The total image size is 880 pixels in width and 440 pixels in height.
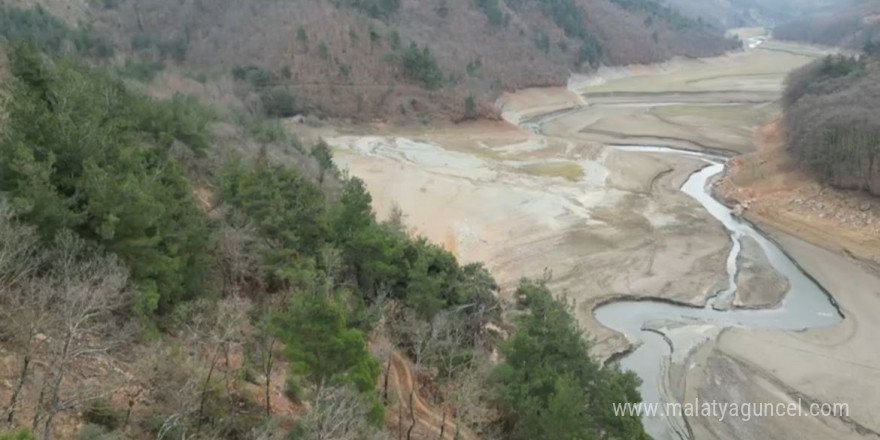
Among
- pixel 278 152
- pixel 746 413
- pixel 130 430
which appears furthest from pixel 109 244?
pixel 278 152

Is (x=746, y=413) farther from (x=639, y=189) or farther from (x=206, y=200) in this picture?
(x=639, y=189)

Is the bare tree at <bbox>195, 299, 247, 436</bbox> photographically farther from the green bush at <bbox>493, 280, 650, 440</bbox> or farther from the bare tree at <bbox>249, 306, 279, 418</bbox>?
the green bush at <bbox>493, 280, 650, 440</bbox>

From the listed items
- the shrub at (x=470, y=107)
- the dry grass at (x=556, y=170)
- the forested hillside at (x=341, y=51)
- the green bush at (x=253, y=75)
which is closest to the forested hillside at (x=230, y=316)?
the dry grass at (x=556, y=170)

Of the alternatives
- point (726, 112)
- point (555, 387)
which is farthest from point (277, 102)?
point (555, 387)

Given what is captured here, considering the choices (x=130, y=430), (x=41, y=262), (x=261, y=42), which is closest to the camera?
(x=130, y=430)

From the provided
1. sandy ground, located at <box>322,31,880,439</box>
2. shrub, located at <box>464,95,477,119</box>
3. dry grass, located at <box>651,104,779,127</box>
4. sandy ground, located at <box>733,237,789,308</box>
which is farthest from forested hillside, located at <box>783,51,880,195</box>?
shrub, located at <box>464,95,477,119</box>

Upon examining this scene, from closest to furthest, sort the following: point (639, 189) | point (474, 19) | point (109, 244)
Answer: point (109, 244), point (639, 189), point (474, 19)

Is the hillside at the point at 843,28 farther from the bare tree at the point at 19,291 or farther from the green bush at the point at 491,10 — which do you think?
the bare tree at the point at 19,291
